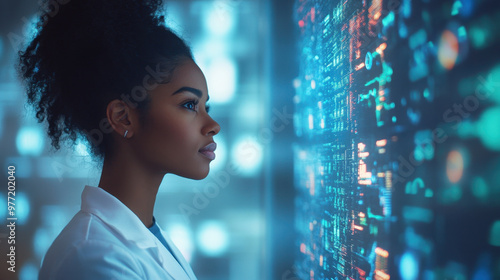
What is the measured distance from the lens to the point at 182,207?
198 cm

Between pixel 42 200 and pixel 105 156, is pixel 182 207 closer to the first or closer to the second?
pixel 42 200

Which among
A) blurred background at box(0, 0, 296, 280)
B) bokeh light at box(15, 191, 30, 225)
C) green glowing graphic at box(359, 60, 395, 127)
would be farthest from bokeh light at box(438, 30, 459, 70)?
bokeh light at box(15, 191, 30, 225)

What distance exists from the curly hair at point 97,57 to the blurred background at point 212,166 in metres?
1.13

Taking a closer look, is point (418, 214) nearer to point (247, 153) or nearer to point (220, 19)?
point (247, 153)

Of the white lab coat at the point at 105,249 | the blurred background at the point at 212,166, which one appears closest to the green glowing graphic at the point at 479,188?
the white lab coat at the point at 105,249

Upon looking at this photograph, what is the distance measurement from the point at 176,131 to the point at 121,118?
13 cm

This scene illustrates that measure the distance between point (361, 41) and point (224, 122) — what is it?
57.8 inches

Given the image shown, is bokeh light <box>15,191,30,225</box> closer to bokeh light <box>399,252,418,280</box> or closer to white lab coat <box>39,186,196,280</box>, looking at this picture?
white lab coat <box>39,186,196,280</box>

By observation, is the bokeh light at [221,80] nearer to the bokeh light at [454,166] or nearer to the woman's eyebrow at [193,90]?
the woman's eyebrow at [193,90]

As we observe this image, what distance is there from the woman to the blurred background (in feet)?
3.72

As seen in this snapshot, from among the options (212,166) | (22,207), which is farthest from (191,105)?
(22,207)

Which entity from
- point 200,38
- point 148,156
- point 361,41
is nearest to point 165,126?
point 148,156

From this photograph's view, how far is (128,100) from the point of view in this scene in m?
0.78

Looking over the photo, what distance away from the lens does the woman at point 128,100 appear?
772 mm
